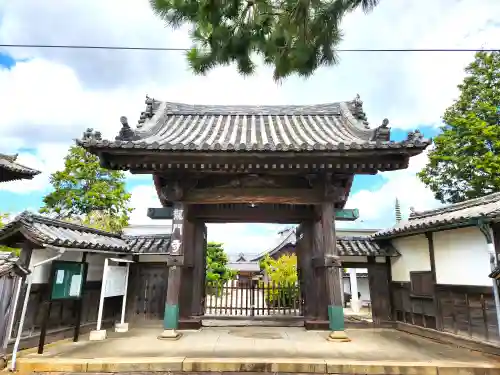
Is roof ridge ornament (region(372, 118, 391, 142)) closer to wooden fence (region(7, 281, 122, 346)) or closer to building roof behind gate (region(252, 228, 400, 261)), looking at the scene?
building roof behind gate (region(252, 228, 400, 261))

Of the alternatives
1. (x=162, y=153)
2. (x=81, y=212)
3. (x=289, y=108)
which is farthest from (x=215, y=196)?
(x=81, y=212)

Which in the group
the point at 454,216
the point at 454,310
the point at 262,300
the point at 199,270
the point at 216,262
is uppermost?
the point at 454,216

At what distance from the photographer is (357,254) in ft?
30.8

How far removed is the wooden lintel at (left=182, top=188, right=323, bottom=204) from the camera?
745cm

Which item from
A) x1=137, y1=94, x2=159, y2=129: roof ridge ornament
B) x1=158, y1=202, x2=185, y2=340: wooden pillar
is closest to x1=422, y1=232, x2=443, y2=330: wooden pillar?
x1=158, y1=202, x2=185, y2=340: wooden pillar

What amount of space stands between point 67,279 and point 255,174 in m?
4.80

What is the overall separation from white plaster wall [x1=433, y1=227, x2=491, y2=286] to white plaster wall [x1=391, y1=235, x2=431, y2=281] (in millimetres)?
427

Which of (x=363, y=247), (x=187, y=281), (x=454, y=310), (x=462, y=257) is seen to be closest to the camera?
(x=462, y=257)

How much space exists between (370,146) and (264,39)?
11.1 feet

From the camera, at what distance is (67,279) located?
6535 mm

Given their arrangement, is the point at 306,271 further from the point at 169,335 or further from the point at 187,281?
the point at 169,335

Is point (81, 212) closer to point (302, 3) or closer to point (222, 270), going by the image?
point (222, 270)

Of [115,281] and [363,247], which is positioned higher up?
[363,247]

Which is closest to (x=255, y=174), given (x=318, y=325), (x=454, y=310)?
(x=318, y=325)
